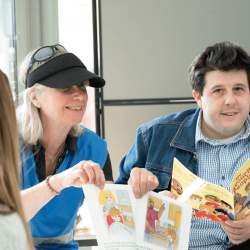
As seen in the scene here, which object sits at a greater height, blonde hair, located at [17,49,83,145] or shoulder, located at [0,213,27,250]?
blonde hair, located at [17,49,83,145]

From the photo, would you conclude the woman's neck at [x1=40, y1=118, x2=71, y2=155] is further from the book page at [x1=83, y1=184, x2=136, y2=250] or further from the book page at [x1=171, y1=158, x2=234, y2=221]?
the book page at [x1=171, y1=158, x2=234, y2=221]

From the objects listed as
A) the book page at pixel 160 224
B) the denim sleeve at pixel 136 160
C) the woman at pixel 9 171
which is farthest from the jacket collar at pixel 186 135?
the woman at pixel 9 171

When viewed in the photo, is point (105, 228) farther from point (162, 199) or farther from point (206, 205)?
point (206, 205)

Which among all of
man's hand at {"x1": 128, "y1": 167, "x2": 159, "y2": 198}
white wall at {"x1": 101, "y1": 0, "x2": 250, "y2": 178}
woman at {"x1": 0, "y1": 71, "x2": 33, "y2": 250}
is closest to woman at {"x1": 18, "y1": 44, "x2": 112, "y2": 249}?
man's hand at {"x1": 128, "y1": 167, "x2": 159, "y2": 198}

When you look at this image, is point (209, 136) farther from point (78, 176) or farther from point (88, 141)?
point (78, 176)

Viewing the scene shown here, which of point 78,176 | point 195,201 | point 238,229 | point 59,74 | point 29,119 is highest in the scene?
point 59,74

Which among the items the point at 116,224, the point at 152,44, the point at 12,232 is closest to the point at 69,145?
the point at 116,224

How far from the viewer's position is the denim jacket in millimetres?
1868

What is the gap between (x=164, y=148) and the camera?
1906 mm

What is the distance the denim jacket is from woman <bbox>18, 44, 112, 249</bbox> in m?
0.20

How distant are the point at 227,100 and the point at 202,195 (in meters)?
0.44

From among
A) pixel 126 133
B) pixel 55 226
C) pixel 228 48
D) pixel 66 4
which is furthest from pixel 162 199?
pixel 66 4

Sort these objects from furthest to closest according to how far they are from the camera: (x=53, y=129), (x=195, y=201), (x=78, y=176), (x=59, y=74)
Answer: (x=53, y=129)
(x=59, y=74)
(x=195, y=201)
(x=78, y=176)

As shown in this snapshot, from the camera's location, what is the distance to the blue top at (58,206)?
1.69 m
